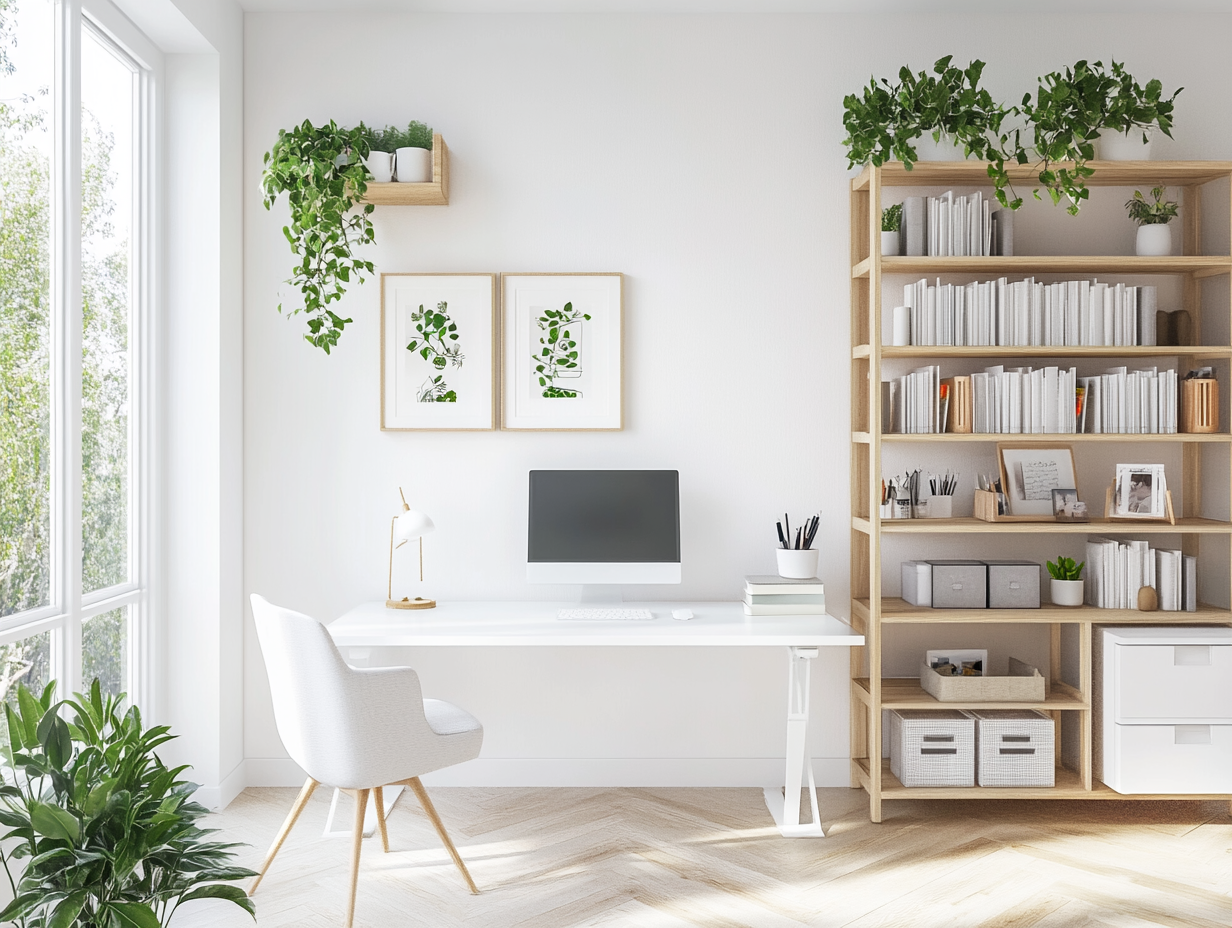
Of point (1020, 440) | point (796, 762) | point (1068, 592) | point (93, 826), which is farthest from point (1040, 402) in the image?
point (93, 826)

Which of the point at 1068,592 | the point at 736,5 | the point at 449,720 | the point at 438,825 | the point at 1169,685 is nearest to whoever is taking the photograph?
the point at 438,825

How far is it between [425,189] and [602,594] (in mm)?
1563

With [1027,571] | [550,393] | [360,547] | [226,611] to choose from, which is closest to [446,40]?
[550,393]

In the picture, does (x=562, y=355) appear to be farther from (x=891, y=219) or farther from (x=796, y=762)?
(x=796, y=762)

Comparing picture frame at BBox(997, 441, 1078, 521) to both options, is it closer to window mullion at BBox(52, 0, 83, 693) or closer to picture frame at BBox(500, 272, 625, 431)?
picture frame at BBox(500, 272, 625, 431)

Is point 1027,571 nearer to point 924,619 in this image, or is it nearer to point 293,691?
point 924,619

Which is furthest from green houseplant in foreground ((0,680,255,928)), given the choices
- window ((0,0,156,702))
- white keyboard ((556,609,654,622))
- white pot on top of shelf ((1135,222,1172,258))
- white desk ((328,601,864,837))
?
white pot on top of shelf ((1135,222,1172,258))

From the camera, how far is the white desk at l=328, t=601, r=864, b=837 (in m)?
2.90

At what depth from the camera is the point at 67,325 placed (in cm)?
262

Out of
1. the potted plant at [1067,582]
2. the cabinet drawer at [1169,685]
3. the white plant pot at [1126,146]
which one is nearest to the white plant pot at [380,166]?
the white plant pot at [1126,146]

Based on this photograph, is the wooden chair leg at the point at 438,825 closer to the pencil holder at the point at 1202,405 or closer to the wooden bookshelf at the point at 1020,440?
the wooden bookshelf at the point at 1020,440

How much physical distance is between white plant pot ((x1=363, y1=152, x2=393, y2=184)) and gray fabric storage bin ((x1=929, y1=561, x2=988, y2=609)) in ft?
7.65

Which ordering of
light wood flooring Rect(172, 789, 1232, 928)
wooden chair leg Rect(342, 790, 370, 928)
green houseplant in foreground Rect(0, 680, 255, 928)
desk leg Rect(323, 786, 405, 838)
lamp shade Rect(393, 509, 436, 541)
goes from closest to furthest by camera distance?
green houseplant in foreground Rect(0, 680, 255, 928), wooden chair leg Rect(342, 790, 370, 928), light wood flooring Rect(172, 789, 1232, 928), desk leg Rect(323, 786, 405, 838), lamp shade Rect(393, 509, 436, 541)

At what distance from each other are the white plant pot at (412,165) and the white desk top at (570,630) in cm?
149
